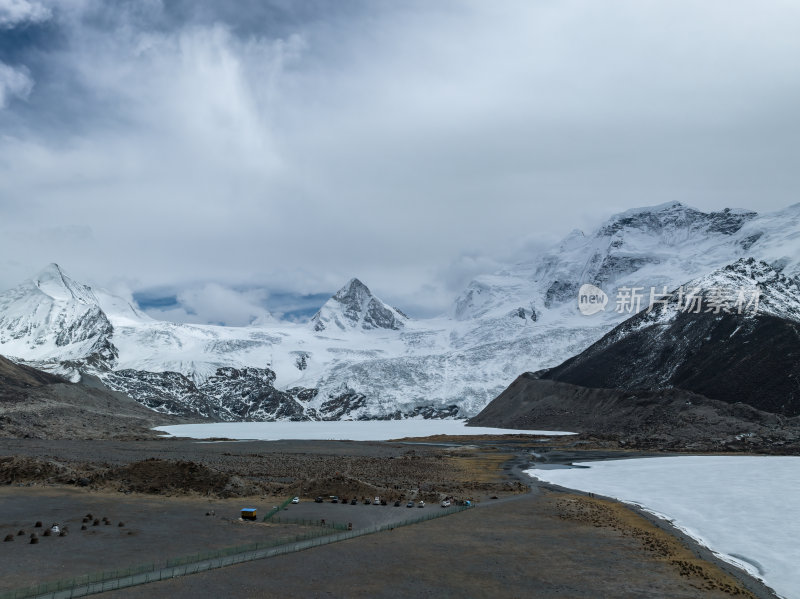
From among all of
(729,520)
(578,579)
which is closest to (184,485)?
(578,579)

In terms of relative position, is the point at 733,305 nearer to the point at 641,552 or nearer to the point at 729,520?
the point at 729,520

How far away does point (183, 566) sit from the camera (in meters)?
29.3

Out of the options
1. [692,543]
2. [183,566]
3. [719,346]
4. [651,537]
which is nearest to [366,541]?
[183,566]

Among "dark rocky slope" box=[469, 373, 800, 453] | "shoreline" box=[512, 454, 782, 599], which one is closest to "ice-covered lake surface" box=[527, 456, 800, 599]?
"shoreline" box=[512, 454, 782, 599]

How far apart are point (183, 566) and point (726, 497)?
43.5 metres

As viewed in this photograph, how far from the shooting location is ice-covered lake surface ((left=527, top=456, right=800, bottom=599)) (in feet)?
108

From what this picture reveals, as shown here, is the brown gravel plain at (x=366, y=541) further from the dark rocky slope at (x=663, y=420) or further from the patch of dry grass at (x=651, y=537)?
the dark rocky slope at (x=663, y=420)

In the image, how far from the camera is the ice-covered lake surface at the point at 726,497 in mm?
33062

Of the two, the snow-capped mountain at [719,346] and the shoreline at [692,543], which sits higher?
the snow-capped mountain at [719,346]

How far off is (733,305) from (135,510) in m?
158

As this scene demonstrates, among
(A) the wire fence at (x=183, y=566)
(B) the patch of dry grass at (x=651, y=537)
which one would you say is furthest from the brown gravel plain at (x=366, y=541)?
(A) the wire fence at (x=183, y=566)

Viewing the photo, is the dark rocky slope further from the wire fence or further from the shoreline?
the wire fence

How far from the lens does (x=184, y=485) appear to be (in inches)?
2148

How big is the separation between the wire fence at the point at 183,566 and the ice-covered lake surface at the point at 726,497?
20.2 meters
